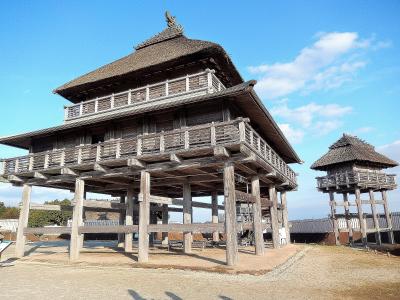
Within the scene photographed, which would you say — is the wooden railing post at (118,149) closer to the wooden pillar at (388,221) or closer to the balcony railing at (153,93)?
the balcony railing at (153,93)

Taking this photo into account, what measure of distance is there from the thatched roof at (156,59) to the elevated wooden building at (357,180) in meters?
16.3

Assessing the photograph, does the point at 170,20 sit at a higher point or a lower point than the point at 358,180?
higher

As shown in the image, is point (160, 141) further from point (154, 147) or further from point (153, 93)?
point (153, 93)

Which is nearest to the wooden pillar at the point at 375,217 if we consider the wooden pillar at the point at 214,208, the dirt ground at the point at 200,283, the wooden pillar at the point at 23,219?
the wooden pillar at the point at 214,208

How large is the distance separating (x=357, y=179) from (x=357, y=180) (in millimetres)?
110

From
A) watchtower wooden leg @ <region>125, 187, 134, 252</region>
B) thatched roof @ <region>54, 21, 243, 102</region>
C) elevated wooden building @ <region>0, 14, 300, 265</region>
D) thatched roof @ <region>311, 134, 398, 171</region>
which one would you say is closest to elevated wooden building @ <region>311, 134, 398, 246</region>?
thatched roof @ <region>311, 134, 398, 171</region>

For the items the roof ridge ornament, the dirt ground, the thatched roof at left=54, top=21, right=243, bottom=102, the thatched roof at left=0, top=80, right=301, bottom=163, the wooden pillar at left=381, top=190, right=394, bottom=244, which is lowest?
the dirt ground

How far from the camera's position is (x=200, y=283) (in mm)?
8828

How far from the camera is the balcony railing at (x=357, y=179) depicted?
27.5m

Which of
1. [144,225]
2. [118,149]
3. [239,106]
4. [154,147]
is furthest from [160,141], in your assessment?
[239,106]

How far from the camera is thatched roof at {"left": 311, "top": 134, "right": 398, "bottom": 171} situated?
1114 inches

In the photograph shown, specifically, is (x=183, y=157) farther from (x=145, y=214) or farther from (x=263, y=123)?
(x=263, y=123)

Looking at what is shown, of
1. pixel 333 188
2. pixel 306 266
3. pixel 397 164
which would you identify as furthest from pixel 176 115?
pixel 397 164

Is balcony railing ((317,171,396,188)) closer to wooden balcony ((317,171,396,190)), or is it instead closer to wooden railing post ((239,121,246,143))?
wooden balcony ((317,171,396,190))
